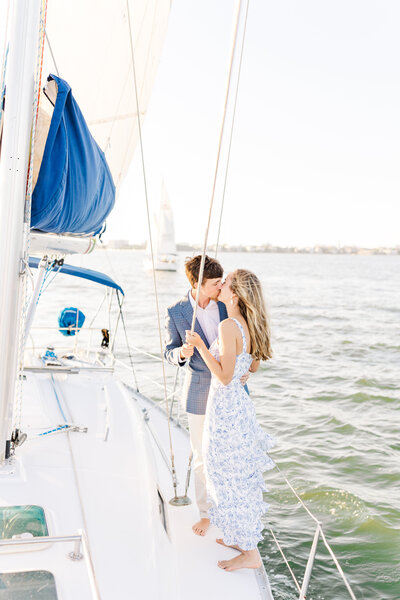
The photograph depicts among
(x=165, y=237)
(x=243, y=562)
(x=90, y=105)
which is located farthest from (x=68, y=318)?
(x=165, y=237)

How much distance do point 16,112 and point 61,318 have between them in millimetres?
4488

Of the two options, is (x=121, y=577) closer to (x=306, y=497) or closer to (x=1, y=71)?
(x=1, y=71)

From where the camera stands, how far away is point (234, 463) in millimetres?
2781

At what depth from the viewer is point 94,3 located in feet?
Result: 15.5

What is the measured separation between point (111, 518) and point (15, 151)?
1829 millimetres

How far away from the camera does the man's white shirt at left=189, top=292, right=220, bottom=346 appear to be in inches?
127

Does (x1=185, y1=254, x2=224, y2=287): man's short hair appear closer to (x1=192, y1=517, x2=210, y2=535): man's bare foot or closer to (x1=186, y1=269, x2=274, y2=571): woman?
(x1=186, y1=269, x2=274, y2=571): woman

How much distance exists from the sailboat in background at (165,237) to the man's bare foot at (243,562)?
4736 centimetres

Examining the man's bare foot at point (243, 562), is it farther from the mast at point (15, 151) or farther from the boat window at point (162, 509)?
the mast at point (15, 151)

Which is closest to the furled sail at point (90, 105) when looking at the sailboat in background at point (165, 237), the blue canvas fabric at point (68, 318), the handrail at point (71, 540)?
the handrail at point (71, 540)

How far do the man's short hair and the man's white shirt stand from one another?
0.73ft

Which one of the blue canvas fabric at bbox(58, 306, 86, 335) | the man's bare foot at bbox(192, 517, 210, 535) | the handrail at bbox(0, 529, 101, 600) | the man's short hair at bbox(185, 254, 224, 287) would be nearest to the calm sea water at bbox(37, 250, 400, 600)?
the man's short hair at bbox(185, 254, 224, 287)

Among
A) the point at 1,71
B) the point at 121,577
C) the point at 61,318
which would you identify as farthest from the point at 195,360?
the point at 61,318

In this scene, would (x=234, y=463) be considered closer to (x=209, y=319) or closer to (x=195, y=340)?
(x=195, y=340)
